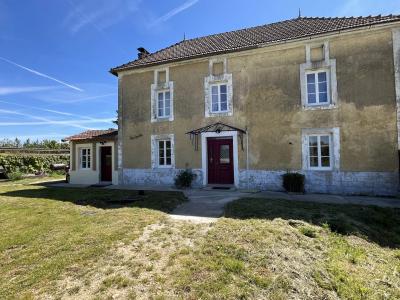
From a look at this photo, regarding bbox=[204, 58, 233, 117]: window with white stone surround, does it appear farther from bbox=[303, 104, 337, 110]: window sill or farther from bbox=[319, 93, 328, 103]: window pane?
bbox=[319, 93, 328, 103]: window pane

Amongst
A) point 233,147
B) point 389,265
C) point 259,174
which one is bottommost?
point 389,265

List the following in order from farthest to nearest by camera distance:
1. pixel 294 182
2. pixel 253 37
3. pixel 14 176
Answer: pixel 14 176 → pixel 253 37 → pixel 294 182

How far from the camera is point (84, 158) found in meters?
17.1

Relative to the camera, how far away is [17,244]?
5457 millimetres

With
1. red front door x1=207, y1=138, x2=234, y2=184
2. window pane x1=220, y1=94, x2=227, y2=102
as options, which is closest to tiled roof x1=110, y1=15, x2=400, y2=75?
window pane x1=220, y1=94, x2=227, y2=102

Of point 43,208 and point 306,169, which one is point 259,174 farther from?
point 43,208

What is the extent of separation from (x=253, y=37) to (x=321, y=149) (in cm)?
639

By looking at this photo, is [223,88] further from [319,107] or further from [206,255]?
[206,255]

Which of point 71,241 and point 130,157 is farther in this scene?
point 130,157

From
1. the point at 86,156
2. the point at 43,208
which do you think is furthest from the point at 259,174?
the point at 86,156

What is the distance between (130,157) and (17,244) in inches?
363

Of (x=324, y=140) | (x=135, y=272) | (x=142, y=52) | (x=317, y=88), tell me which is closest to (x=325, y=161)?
(x=324, y=140)

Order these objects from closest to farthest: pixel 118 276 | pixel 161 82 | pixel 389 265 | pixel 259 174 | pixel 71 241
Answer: pixel 118 276, pixel 389 265, pixel 71 241, pixel 259 174, pixel 161 82

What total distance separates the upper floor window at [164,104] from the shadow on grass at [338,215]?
709 centimetres
